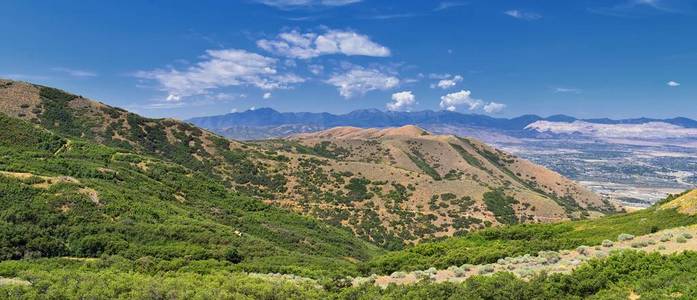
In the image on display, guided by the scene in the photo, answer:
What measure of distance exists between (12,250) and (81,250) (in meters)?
5.46

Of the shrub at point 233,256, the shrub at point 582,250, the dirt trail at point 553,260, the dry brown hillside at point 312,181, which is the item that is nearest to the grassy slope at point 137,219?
the shrub at point 233,256

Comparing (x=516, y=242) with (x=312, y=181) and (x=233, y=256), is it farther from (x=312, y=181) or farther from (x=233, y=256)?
(x=312, y=181)

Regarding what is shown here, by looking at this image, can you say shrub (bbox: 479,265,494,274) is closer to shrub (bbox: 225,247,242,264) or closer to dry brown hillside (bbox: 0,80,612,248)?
shrub (bbox: 225,247,242,264)

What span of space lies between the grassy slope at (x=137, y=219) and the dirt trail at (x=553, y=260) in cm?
787

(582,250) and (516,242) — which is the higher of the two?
(582,250)

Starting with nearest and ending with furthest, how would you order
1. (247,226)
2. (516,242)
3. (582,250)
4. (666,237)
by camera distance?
(666,237)
(582,250)
(516,242)
(247,226)

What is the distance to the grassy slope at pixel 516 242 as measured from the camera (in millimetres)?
30797

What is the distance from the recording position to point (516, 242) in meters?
35.9

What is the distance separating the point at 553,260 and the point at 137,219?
45.3 m

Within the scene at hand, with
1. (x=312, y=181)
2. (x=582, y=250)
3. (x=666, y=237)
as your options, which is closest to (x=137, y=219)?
(x=582, y=250)

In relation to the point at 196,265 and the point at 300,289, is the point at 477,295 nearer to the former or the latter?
the point at 300,289

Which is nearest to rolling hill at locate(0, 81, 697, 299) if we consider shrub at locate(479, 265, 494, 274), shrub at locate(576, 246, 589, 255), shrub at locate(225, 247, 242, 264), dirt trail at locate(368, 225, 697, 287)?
shrub at locate(479, 265, 494, 274)

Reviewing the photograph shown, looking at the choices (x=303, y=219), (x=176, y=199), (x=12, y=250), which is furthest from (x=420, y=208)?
(x=12, y=250)

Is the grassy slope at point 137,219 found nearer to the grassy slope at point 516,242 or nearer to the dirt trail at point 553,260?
the grassy slope at point 516,242
